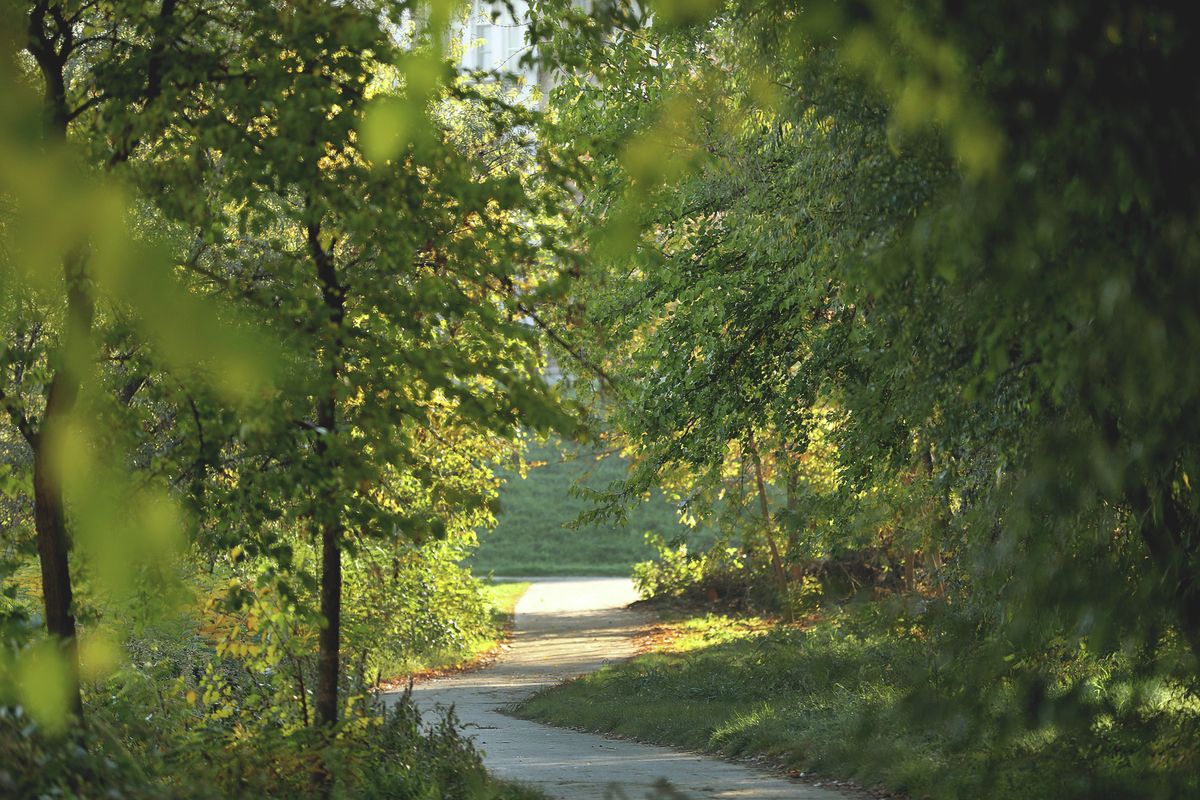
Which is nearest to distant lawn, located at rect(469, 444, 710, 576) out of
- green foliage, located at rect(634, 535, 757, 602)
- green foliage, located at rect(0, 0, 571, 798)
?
green foliage, located at rect(634, 535, 757, 602)

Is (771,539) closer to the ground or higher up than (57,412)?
closer to the ground

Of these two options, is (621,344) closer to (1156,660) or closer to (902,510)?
(902,510)

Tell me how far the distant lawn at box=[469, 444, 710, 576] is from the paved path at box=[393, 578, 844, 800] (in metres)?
17.9

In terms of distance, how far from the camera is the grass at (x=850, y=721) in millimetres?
7076

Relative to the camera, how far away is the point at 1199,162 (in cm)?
529

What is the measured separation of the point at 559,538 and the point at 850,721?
137 ft

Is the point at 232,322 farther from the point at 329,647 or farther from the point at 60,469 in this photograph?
the point at 329,647

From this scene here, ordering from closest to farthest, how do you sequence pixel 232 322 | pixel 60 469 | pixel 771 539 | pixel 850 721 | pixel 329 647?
pixel 232 322 < pixel 60 469 < pixel 329 647 < pixel 850 721 < pixel 771 539

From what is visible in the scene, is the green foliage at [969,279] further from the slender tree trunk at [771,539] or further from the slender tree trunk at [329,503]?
the slender tree trunk at [771,539]

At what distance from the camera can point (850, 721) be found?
12117 mm

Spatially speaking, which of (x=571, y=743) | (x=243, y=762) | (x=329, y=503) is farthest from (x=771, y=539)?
(x=329, y=503)

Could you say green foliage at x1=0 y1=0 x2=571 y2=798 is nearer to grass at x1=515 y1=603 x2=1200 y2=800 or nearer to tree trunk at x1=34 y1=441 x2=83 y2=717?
tree trunk at x1=34 y1=441 x2=83 y2=717

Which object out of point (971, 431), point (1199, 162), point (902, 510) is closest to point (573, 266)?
point (971, 431)

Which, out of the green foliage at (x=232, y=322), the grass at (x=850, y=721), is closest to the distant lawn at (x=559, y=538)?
the grass at (x=850, y=721)
